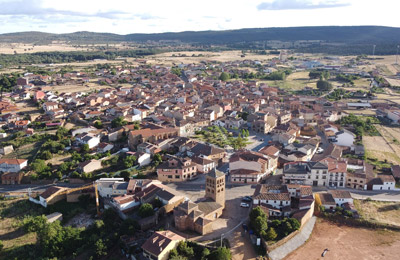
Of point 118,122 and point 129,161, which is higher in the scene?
point 118,122

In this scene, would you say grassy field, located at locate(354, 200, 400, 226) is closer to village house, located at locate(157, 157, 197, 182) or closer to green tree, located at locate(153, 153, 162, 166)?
village house, located at locate(157, 157, 197, 182)

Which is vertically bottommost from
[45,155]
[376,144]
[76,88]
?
[376,144]

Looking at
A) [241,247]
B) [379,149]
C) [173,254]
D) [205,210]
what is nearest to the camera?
[173,254]

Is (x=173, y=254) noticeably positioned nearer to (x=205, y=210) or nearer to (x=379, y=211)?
(x=205, y=210)

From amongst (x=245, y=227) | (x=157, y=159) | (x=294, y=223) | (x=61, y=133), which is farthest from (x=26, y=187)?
(x=294, y=223)

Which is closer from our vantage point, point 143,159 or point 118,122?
point 143,159

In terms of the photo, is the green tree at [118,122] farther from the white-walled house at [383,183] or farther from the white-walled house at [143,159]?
the white-walled house at [383,183]

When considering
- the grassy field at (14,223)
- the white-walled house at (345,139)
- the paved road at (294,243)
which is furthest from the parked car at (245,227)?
the white-walled house at (345,139)
